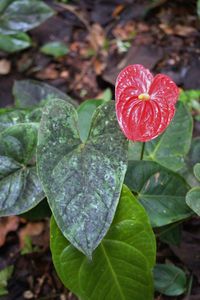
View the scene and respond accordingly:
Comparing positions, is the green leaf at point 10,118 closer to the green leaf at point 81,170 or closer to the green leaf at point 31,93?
the green leaf at point 81,170

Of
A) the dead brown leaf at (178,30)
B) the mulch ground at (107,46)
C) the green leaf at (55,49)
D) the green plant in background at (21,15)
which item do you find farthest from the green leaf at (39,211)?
the dead brown leaf at (178,30)

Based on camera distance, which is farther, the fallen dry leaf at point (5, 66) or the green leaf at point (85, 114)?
the fallen dry leaf at point (5, 66)

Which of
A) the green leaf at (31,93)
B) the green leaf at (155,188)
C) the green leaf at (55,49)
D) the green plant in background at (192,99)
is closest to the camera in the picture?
the green leaf at (155,188)

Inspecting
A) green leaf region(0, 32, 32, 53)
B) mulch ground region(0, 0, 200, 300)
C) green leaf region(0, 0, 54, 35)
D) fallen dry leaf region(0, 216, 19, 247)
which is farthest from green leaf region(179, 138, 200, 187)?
green leaf region(0, 32, 32, 53)

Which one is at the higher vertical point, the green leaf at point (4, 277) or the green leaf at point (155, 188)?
the green leaf at point (155, 188)

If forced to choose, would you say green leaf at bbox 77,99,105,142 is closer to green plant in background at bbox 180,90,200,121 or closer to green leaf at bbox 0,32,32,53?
green plant in background at bbox 180,90,200,121
